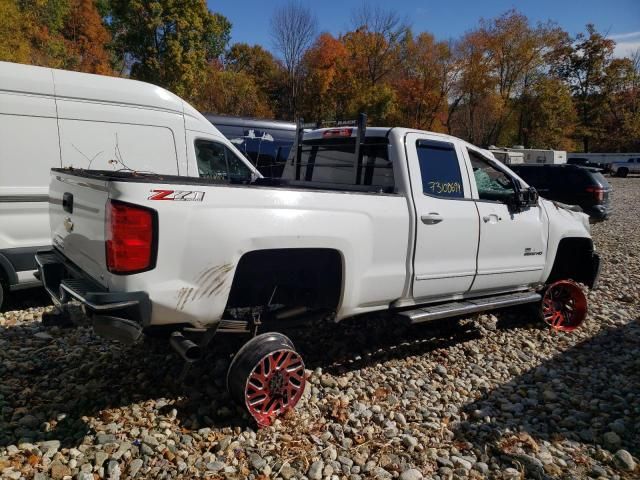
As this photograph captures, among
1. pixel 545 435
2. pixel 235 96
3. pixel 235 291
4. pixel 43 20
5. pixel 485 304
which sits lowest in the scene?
pixel 545 435

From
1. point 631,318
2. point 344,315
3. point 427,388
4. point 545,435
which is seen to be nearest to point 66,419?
point 344,315

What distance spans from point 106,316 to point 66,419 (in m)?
1.15

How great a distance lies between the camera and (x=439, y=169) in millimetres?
4336

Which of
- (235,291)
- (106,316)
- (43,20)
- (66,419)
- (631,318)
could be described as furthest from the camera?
(43,20)

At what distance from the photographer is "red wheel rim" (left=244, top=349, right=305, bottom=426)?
3254mm

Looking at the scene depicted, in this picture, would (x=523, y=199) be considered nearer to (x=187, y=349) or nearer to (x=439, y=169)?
(x=439, y=169)

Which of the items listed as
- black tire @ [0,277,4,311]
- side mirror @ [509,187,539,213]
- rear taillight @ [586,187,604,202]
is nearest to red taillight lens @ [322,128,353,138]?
side mirror @ [509,187,539,213]

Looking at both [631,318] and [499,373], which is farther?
[631,318]

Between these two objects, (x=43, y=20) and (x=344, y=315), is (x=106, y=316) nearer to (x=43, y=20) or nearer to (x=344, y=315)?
(x=344, y=315)

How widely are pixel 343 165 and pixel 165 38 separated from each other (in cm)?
2942

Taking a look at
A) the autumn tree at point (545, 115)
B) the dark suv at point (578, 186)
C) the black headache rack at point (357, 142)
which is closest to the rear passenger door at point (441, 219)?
the black headache rack at point (357, 142)

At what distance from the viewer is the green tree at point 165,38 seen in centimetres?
2881

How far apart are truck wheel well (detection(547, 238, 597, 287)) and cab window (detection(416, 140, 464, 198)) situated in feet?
7.36

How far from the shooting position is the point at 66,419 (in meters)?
3.31
